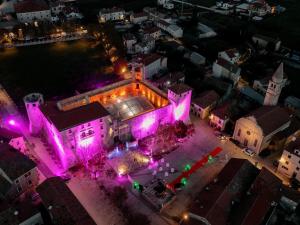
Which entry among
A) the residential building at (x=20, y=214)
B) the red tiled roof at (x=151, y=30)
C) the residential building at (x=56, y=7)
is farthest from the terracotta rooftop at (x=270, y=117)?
the residential building at (x=56, y=7)

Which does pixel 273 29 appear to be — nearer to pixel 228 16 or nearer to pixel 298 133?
pixel 228 16

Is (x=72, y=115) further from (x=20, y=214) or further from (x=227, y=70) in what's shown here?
(x=227, y=70)

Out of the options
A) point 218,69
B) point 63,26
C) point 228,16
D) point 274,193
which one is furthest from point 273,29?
point 274,193

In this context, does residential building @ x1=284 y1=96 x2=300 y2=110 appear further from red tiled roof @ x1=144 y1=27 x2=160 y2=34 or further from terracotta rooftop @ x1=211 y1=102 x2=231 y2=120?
red tiled roof @ x1=144 y1=27 x2=160 y2=34

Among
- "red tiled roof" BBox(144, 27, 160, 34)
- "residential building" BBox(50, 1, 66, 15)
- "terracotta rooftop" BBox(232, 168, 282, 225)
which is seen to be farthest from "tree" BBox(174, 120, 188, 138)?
"residential building" BBox(50, 1, 66, 15)

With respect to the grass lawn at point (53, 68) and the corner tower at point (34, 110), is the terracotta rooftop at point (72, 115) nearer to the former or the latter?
the corner tower at point (34, 110)
